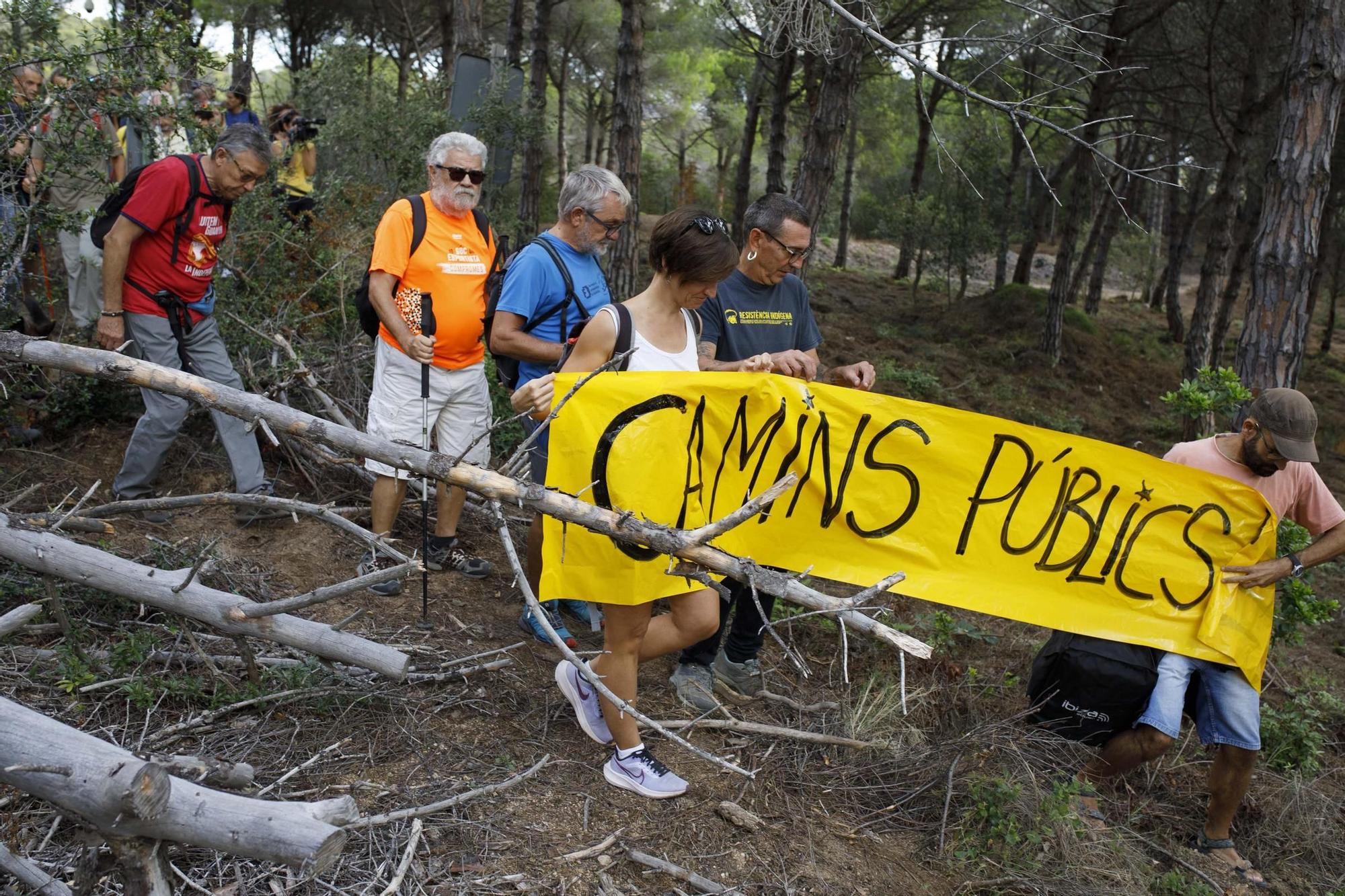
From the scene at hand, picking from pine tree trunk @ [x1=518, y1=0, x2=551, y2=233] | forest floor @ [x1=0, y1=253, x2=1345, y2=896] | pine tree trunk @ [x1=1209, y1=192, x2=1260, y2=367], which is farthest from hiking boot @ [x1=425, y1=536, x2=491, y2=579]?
pine tree trunk @ [x1=1209, y1=192, x2=1260, y2=367]

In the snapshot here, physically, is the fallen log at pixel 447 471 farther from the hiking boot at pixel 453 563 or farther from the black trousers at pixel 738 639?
the hiking boot at pixel 453 563

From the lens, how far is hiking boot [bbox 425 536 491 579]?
480cm

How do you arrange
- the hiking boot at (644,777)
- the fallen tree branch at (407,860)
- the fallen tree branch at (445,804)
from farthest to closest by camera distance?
the hiking boot at (644,777)
the fallen tree branch at (445,804)
the fallen tree branch at (407,860)

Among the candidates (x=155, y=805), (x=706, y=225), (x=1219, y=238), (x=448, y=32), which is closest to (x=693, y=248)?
(x=706, y=225)

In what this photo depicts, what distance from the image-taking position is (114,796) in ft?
7.09

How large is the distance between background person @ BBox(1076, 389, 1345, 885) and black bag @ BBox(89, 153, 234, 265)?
4387 mm

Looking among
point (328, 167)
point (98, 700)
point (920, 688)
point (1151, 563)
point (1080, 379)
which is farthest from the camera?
point (1080, 379)

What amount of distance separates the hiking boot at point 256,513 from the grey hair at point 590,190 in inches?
86.3

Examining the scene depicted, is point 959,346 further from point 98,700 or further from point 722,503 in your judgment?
point 98,700

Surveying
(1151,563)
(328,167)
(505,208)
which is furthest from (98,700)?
(505,208)

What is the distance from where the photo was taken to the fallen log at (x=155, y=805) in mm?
2188

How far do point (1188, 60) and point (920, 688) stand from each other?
11.9m

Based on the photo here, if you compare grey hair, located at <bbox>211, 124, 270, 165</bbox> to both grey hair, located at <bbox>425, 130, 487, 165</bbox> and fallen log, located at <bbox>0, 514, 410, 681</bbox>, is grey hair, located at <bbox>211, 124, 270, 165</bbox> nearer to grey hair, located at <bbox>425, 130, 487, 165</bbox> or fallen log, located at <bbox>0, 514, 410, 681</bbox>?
grey hair, located at <bbox>425, 130, 487, 165</bbox>

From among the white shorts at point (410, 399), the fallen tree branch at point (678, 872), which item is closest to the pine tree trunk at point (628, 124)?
the white shorts at point (410, 399)
